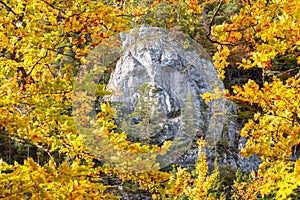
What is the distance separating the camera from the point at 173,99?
46.9 feet

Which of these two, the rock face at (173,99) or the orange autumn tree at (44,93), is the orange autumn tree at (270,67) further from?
the rock face at (173,99)

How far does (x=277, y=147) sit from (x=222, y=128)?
1201 centimetres

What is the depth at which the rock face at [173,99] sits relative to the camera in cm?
1313

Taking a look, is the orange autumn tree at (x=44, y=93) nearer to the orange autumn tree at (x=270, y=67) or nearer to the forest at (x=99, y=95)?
the forest at (x=99, y=95)

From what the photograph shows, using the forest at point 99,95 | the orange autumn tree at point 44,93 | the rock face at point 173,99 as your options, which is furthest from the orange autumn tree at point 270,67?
the rock face at point 173,99

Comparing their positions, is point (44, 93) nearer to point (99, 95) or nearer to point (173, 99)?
point (99, 95)

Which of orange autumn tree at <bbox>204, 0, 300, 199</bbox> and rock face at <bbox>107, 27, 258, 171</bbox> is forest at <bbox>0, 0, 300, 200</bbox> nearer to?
orange autumn tree at <bbox>204, 0, 300, 199</bbox>

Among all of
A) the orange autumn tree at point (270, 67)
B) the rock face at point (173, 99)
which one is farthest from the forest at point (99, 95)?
the rock face at point (173, 99)

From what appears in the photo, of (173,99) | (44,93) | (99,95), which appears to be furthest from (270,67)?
(173,99)

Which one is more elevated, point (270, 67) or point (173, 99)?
point (270, 67)

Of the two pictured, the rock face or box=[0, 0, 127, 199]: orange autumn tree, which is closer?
box=[0, 0, 127, 199]: orange autumn tree

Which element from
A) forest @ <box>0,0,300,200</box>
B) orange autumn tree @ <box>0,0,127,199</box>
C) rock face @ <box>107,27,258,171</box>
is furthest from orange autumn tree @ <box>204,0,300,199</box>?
rock face @ <box>107,27,258,171</box>

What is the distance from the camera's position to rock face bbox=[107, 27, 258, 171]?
1313cm

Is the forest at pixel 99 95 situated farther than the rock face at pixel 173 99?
No
